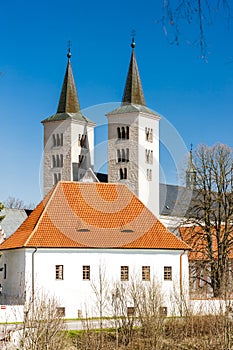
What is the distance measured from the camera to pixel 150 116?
9331 cm

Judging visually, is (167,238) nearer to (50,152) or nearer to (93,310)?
(93,310)

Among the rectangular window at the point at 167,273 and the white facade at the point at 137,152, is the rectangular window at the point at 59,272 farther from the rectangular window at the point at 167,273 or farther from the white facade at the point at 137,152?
the white facade at the point at 137,152

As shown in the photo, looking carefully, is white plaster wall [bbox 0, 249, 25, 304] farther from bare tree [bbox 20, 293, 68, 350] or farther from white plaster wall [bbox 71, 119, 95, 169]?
white plaster wall [bbox 71, 119, 95, 169]

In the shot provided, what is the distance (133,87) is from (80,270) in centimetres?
5441

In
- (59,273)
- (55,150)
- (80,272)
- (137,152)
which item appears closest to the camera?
(59,273)

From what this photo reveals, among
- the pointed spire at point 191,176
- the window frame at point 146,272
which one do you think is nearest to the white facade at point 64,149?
the pointed spire at point 191,176

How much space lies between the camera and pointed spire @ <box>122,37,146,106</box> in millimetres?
92812

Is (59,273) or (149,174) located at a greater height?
(149,174)

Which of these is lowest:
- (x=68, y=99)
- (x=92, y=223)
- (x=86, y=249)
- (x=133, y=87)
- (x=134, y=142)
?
(x=86, y=249)

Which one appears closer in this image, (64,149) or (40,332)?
(40,332)

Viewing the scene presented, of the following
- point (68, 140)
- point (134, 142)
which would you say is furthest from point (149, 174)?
point (68, 140)

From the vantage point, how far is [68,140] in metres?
96.7

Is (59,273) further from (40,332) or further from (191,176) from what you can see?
(40,332)

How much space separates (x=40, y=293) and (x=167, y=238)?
28.1ft
